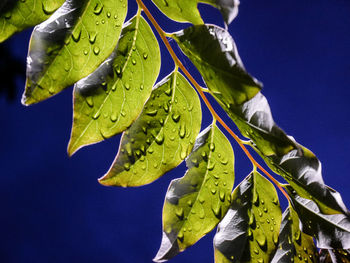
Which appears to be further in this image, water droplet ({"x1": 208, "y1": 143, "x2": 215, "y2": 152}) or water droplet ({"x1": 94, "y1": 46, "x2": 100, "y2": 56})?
water droplet ({"x1": 208, "y1": 143, "x2": 215, "y2": 152})

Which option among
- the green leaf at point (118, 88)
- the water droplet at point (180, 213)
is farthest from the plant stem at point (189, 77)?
the water droplet at point (180, 213)

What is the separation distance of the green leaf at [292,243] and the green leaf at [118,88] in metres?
0.29

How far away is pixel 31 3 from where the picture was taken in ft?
1.10

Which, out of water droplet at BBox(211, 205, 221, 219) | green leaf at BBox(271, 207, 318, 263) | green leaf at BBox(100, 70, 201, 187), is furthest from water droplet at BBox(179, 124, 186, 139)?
green leaf at BBox(271, 207, 318, 263)

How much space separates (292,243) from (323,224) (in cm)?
7

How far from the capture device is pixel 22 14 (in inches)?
13.1

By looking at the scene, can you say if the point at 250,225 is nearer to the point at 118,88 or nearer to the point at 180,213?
the point at 180,213

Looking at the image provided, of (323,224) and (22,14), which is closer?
(22,14)

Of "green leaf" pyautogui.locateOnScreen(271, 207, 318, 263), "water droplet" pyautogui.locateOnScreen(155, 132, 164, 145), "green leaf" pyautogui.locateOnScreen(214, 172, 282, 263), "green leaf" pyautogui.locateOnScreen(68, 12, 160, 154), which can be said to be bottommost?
"green leaf" pyautogui.locateOnScreen(271, 207, 318, 263)

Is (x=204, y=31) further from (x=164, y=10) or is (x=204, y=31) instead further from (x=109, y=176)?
(x=109, y=176)

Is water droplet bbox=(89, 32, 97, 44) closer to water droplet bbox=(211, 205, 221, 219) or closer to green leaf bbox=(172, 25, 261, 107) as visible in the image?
green leaf bbox=(172, 25, 261, 107)

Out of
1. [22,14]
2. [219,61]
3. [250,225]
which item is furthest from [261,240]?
[22,14]

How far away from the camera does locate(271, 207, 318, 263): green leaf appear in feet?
1.61

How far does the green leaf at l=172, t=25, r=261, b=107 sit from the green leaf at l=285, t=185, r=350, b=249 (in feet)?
0.63
